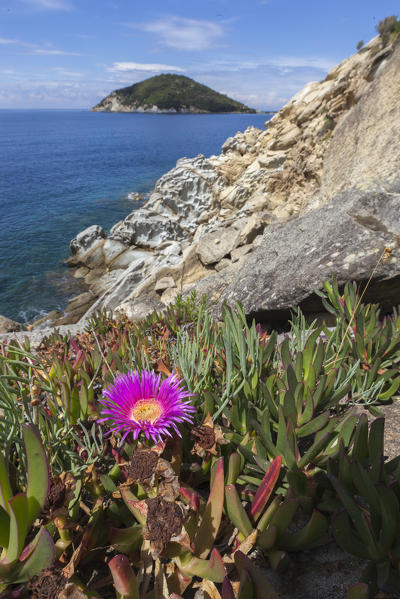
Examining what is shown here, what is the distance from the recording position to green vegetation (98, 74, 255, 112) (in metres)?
172

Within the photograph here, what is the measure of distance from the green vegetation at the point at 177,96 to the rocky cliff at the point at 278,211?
17093 cm

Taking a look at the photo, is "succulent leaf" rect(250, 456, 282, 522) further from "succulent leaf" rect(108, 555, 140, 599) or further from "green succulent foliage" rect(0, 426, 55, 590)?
"green succulent foliage" rect(0, 426, 55, 590)

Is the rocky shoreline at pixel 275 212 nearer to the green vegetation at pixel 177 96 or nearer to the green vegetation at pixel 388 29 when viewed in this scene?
the green vegetation at pixel 388 29

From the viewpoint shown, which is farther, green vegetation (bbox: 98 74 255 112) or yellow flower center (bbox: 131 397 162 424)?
green vegetation (bbox: 98 74 255 112)

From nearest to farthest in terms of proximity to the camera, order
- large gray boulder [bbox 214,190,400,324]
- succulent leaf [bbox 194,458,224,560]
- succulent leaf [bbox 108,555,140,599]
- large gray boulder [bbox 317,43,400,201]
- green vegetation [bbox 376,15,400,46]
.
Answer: succulent leaf [bbox 108,555,140,599] → succulent leaf [bbox 194,458,224,560] → large gray boulder [bbox 214,190,400,324] → large gray boulder [bbox 317,43,400,201] → green vegetation [bbox 376,15,400,46]

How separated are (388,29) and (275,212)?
6.75m

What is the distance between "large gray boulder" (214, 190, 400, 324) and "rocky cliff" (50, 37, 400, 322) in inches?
0.6

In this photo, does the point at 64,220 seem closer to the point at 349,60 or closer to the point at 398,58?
the point at 349,60

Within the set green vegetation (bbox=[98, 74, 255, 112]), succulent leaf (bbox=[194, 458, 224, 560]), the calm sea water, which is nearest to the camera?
succulent leaf (bbox=[194, 458, 224, 560])

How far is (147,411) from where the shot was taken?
1448 millimetres

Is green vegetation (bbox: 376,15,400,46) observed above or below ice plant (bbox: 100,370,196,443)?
above

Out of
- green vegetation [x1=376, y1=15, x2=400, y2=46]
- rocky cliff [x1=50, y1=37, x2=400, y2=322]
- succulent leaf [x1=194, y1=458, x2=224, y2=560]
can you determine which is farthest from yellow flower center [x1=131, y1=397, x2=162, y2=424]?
green vegetation [x1=376, y1=15, x2=400, y2=46]

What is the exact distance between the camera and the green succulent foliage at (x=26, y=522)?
114cm

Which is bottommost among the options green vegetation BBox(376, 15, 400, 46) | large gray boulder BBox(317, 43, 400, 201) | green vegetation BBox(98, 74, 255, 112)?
large gray boulder BBox(317, 43, 400, 201)
